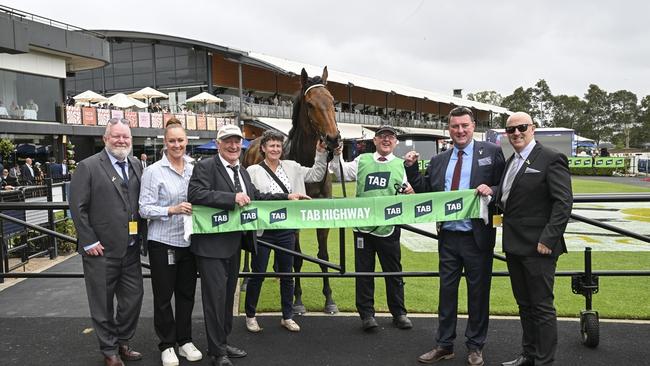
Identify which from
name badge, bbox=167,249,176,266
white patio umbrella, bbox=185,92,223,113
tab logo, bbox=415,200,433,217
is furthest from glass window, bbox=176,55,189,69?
tab logo, bbox=415,200,433,217

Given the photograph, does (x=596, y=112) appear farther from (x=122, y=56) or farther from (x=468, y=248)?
(x=468, y=248)

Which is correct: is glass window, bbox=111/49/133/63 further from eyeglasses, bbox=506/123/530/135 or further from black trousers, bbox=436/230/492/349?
eyeglasses, bbox=506/123/530/135

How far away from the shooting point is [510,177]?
380cm

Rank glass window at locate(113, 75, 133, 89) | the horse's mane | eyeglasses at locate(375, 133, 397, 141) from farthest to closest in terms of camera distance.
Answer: glass window at locate(113, 75, 133, 89)
the horse's mane
eyeglasses at locate(375, 133, 397, 141)

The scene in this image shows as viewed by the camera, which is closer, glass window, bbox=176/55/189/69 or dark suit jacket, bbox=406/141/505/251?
dark suit jacket, bbox=406/141/505/251

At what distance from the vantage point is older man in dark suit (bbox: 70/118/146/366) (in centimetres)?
380

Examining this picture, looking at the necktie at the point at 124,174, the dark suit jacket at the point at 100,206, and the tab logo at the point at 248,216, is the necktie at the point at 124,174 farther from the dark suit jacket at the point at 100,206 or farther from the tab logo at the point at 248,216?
the tab logo at the point at 248,216

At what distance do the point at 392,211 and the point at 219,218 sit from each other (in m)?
1.49

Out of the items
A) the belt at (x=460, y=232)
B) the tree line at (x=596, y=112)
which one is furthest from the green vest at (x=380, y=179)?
the tree line at (x=596, y=112)

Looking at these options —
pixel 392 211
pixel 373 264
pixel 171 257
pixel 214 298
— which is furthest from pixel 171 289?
pixel 392 211

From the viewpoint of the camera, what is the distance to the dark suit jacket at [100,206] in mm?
Answer: 3777

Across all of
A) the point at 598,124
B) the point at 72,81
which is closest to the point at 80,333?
the point at 72,81

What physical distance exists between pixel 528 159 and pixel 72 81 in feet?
142

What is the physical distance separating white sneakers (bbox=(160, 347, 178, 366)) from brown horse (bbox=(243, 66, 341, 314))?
5.20 ft
